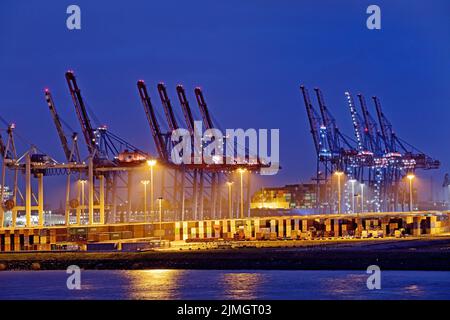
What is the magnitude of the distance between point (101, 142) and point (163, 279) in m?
73.6

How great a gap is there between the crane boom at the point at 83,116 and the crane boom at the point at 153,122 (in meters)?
8.46

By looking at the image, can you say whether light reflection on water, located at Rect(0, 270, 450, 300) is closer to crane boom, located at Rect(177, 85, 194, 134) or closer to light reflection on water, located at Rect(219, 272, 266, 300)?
light reflection on water, located at Rect(219, 272, 266, 300)

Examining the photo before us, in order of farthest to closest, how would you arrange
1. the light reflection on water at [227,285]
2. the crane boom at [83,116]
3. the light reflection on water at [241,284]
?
the crane boom at [83,116] < the light reflection on water at [227,285] < the light reflection on water at [241,284]

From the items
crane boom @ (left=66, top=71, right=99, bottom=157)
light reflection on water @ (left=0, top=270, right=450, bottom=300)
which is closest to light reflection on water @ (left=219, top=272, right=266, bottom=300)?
light reflection on water @ (left=0, top=270, right=450, bottom=300)

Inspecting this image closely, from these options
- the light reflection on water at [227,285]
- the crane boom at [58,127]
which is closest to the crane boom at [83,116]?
the crane boom at [58,127]

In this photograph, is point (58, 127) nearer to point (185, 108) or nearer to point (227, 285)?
point (185, 108)

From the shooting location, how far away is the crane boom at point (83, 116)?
126125 millimetres

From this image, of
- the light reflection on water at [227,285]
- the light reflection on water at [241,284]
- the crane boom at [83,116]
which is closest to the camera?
the light reflection on water at [241,284]

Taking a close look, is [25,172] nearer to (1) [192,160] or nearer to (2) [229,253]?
(1) [192,160]

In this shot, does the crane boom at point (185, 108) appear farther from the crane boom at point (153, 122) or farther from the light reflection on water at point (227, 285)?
the light reflection on water at point (227, 285)

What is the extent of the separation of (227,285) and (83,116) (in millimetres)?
76547

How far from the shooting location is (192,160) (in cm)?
13300
